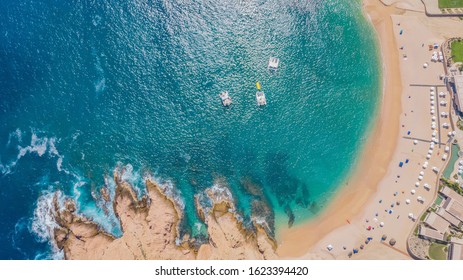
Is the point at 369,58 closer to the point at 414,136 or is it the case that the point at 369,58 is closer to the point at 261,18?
the point at 414,136

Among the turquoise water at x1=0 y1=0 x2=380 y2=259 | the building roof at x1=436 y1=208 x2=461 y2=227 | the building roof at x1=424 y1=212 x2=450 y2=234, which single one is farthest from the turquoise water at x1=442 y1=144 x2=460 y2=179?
the turquoise water at x1=0 y1=0 x2=380 y2=259

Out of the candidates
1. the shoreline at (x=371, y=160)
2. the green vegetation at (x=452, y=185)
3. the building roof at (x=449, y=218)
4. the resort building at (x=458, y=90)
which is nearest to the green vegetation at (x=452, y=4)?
the shoreline at (x=371, y=160)

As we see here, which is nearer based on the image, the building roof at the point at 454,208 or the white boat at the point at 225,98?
the building roof at the point at 454,208

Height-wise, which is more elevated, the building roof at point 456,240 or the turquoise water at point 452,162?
the turquoise water at point 452,162

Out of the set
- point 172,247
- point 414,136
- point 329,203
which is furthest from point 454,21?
point 172,247

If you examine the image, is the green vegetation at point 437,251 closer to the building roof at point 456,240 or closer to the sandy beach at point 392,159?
the building roof at point 456,240

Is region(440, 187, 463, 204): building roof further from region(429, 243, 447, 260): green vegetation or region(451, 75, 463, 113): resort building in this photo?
region(451, 75, 463, 113): resort building
